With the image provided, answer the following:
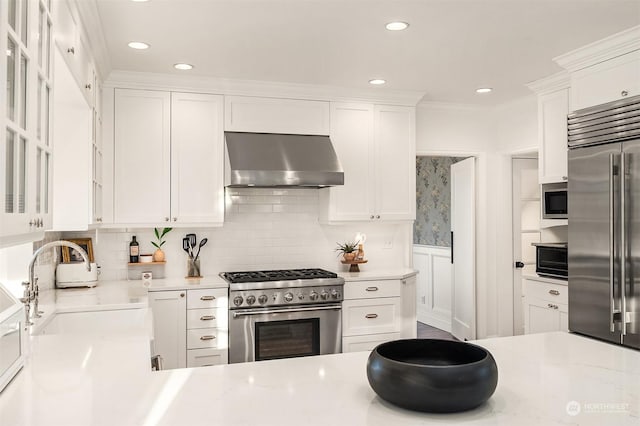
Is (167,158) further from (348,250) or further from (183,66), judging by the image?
(348,250)

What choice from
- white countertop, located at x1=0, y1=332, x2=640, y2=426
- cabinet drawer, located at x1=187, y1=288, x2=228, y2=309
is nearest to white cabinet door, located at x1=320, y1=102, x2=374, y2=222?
cabinet drawer, located at x1=187, y1=288, x2=228, y2=309

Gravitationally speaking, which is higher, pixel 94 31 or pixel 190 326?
pixel 94 31

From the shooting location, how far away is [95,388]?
1475 mm

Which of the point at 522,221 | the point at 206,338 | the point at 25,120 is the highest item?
the point at 25,120

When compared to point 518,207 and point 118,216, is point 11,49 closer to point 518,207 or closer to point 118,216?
point 118,216

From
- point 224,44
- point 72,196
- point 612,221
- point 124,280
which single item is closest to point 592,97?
point 612,221

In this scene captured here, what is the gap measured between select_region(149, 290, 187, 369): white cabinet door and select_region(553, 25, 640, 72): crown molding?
3361 millimetres

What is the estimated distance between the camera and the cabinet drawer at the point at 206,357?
13.6 feet

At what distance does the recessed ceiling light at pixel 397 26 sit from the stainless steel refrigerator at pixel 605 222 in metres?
1.41

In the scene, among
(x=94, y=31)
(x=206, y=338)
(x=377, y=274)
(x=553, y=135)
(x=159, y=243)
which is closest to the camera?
(x=94, y=31)

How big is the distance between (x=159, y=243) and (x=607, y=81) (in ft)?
12.2

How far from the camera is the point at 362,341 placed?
454cm

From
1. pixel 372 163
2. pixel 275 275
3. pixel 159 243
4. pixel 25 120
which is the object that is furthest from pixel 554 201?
pixel 25 120

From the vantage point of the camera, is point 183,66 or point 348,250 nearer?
point 183,66
